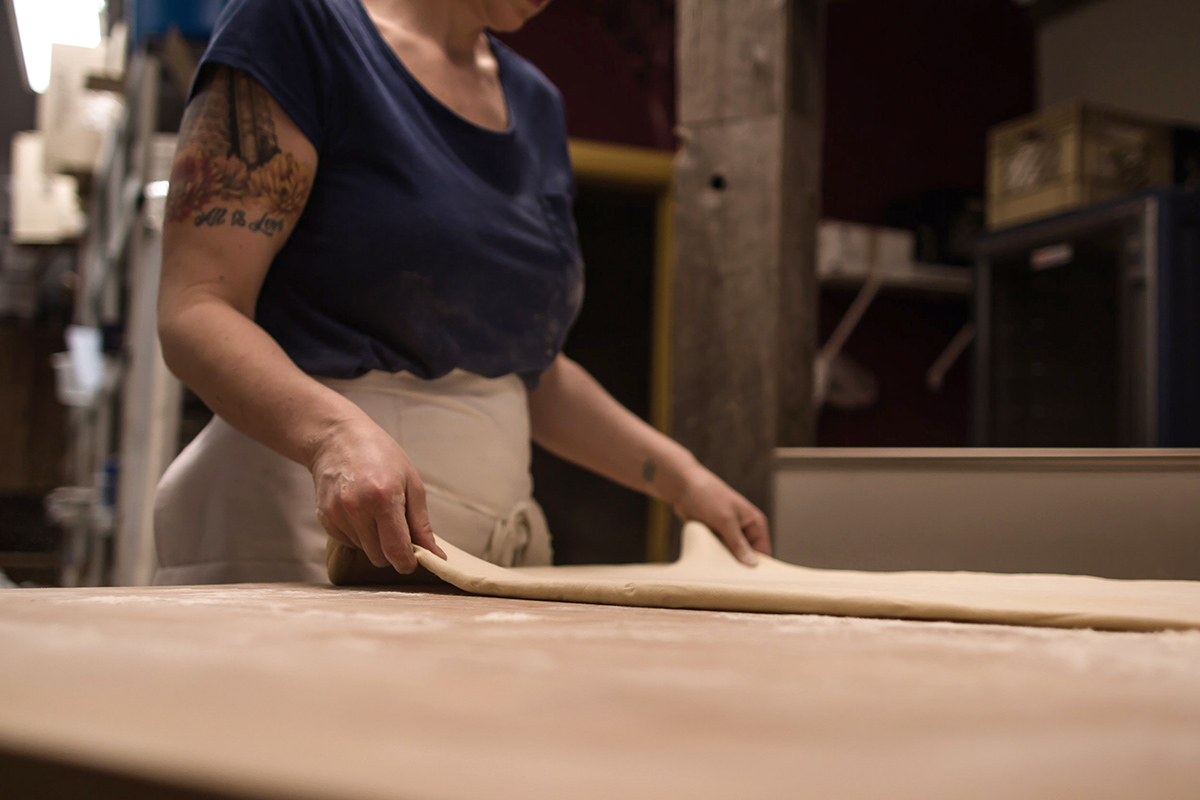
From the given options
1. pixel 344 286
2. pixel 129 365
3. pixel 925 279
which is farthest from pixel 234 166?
pixel 925 279

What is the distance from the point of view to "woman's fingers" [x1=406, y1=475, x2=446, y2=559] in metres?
0.70

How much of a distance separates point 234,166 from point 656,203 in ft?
8.91

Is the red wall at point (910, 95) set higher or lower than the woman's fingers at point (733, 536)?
higher

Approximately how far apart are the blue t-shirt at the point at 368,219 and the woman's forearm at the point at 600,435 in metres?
0.28

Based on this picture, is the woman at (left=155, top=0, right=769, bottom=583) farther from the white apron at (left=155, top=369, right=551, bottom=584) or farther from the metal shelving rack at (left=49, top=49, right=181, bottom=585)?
the metal shelving rack at (left=49, top=49, right=181, bottom=585)

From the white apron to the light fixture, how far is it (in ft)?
13.0

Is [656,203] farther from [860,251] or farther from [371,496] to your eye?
[371,496]

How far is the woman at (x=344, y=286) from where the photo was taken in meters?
0.81

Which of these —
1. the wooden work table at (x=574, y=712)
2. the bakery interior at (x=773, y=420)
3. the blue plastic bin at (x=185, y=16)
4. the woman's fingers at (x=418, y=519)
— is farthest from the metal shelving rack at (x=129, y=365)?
the wooden work table at (x=574, y=712)

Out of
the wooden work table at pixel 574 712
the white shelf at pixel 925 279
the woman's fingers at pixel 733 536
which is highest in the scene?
the white shelf at pixel 925 279

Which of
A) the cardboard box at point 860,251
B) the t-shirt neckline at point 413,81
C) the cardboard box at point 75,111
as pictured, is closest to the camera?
the t-shirt neckline at point 413,81

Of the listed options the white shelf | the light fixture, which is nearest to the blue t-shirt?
the white shelf

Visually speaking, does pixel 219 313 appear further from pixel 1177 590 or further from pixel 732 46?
pixel 732 46

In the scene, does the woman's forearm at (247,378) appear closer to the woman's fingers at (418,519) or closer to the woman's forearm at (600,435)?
the woman's fingers at (418,519)
